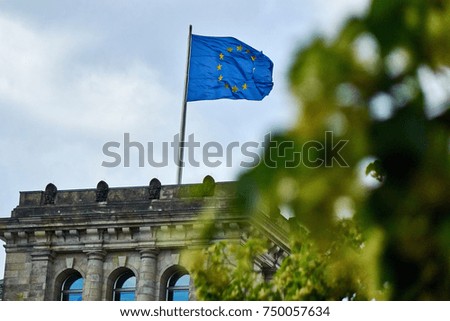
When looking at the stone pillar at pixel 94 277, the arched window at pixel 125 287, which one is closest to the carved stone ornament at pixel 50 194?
the stone pillar at pixel 94 277

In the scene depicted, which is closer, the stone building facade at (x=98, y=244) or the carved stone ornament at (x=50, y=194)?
the stone building facade at (x=98, y=244)

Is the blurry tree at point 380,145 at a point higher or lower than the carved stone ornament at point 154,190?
lower

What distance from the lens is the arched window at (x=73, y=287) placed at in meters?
49.0

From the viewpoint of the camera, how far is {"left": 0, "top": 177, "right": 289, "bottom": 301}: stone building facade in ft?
158

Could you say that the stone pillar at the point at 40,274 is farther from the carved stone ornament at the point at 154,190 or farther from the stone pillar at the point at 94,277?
the carved stone ornament at the point at 154,190

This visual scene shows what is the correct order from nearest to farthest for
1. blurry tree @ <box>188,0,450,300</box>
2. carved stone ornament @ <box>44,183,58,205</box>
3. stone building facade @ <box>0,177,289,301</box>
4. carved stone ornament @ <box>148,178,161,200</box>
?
blurry tree @ <box>188,0,450,300</box>, stone building facade @ <box>0,177,289,301</box>, carved stone ornament @ <box>148,178,161,200</box>, carved stone ornament @ <box>44,183,58,205</box>

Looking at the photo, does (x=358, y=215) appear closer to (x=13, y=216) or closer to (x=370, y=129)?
(x=370, y=129)

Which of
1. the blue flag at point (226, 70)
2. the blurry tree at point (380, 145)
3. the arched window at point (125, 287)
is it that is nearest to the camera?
the blurry tree at point (380, 145)

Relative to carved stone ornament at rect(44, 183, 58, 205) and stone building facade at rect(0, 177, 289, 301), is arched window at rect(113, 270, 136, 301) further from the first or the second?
carved stone ornament at rect(44, 183, 58, 205)

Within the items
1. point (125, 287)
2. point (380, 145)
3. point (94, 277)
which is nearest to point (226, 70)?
point (125, 287)

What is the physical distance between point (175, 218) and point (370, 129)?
4443cm

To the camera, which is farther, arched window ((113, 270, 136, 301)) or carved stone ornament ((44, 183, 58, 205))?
carved stone ornament ((44, 183, 58, 205))

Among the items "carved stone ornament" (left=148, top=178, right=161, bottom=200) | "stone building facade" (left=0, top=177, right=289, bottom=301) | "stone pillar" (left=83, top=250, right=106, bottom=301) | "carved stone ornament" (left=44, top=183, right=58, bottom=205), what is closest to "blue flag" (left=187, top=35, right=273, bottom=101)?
"carved stone ornament" (left=148, top=178, right=161, bottom=200)

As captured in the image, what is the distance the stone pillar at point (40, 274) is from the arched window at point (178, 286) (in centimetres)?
473
